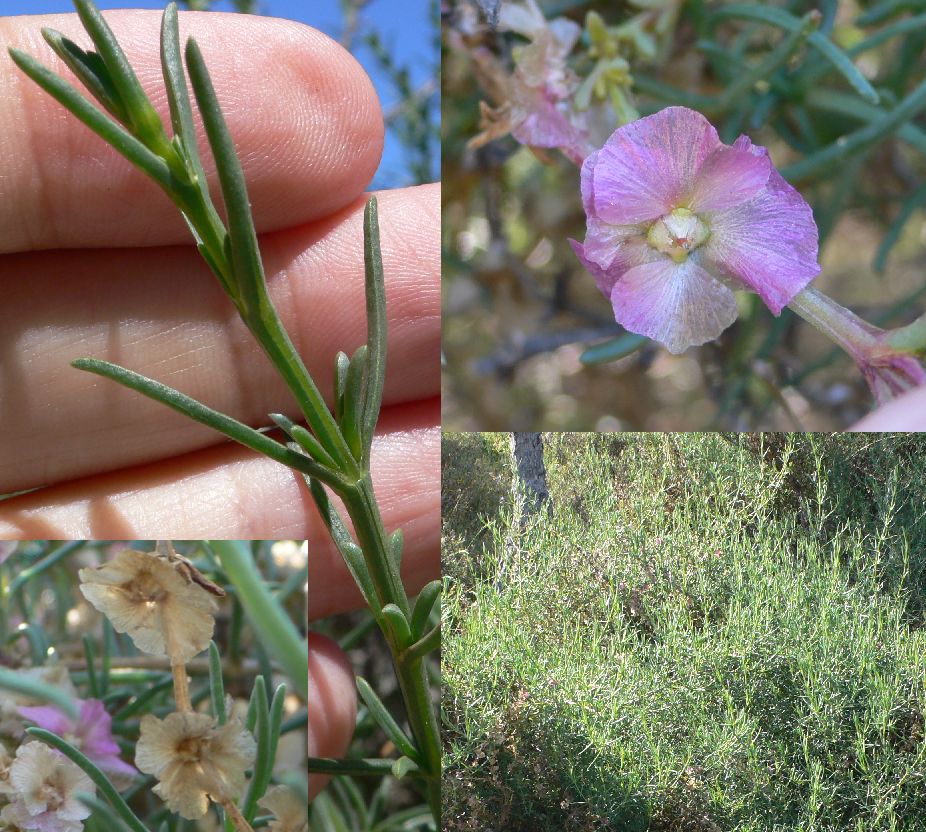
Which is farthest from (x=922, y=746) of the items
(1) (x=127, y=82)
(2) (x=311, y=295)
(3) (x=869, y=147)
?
(1) (x=127, y=82)

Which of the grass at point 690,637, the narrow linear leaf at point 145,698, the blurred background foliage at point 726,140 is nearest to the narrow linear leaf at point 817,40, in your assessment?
the blurred background foliage at point 726,140

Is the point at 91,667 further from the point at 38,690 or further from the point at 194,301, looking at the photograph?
the point at 194,301

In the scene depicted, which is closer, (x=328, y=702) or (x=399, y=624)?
(x=399, y=624)

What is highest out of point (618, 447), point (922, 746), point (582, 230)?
point (582, 230)

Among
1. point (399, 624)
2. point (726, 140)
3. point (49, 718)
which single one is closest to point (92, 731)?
point (49, 718)

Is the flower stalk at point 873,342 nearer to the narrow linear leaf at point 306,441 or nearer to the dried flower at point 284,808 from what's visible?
the narrow linear leaf at point 306,441

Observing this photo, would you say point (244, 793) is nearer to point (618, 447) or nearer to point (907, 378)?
point (618, 447)
